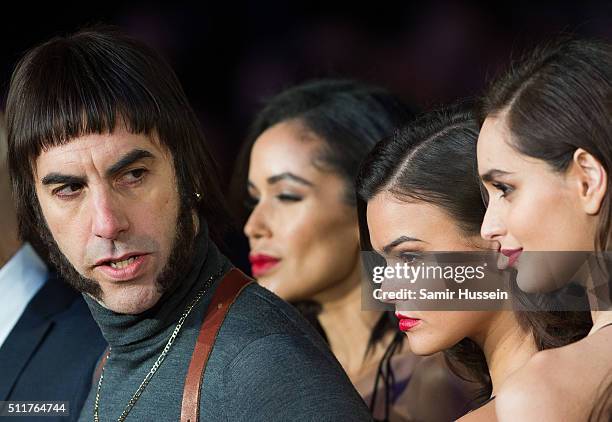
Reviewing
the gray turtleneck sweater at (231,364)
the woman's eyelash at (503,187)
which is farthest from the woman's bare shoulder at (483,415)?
the woman's eyelash at (503,187)

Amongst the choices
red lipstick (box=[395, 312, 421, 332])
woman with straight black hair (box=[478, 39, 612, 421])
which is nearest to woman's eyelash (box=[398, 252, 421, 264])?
red lipstick (box=[395, 312, 421, 332])

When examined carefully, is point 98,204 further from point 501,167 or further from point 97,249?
point 501,167

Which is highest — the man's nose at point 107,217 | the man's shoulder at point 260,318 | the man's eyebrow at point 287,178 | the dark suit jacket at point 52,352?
the man's nose at point 107,217

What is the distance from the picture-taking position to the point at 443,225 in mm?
2113

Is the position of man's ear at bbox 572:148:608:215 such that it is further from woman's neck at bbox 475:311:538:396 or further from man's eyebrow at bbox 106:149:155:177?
man's eyebrow at bbox 106:149:155:177

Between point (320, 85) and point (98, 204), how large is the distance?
5.35 feet

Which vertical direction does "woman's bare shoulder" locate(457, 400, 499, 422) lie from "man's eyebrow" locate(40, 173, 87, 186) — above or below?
below

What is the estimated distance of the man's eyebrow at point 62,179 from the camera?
1.99 metres

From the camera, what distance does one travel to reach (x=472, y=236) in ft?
6.88

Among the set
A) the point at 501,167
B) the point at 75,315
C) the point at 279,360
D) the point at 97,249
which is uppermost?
the point at 501,167

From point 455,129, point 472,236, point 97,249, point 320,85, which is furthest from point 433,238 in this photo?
point 320,85

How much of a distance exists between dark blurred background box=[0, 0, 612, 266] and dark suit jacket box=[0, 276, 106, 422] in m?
1.71

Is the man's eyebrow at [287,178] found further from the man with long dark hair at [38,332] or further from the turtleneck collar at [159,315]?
the turtleneck collar at [159,315]

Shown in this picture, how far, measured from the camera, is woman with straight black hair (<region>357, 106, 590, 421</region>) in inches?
81.1
